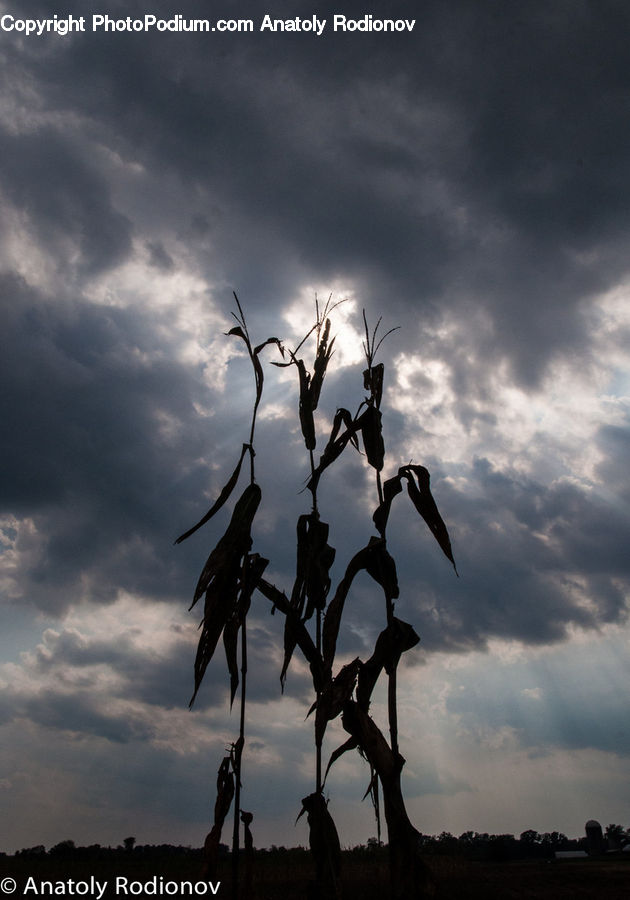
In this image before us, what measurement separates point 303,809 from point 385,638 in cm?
118

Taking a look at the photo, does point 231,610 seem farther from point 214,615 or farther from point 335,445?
point 335,445

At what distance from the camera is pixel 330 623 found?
12.9 ft

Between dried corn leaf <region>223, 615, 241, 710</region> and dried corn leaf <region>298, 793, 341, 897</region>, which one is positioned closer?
dried corn leaf <region>298, 793, 341, 897</region>

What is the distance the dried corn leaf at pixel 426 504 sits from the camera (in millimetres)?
4177

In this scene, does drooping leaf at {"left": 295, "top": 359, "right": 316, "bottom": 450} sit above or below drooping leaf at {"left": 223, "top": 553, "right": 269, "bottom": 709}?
above

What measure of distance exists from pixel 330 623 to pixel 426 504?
3.40 feet

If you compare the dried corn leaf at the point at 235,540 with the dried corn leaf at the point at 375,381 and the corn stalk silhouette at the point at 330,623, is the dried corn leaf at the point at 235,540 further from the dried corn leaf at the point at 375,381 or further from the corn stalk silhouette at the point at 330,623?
the dried corn leaf at the point at 375,381

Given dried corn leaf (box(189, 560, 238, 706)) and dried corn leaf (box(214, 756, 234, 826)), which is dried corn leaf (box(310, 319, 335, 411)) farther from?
dried corn leaf (box(214, 756, 234, 826))

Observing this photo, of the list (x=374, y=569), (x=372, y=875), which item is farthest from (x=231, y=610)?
(x=372, y=875)

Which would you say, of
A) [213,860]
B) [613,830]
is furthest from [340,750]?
[613,830]

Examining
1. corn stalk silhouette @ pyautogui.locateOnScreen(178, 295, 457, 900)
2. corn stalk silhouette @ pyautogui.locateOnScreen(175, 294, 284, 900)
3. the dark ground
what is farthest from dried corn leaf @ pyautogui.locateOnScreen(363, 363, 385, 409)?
the dark ground

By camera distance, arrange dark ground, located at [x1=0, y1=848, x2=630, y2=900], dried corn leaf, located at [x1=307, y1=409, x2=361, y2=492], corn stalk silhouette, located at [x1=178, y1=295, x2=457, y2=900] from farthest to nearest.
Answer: dark ground, located at [x1=0, y1=848, x2=630, y2=900] < dried corn leaf, located at [x1=307, y1=409, x2=361, y2=492] < corn stalk silhouette, located at [x1=178, y1=295, x2=457, y2=900]

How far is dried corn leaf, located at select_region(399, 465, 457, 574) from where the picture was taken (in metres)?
4.18

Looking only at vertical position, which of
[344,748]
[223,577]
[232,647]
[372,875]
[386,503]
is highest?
[386,503]
